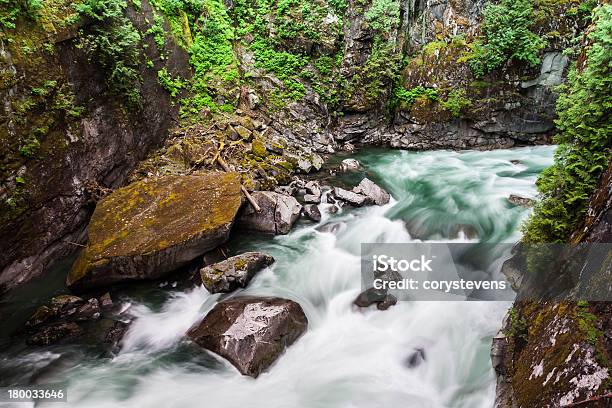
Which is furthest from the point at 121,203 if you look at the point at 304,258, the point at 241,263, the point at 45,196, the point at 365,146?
the point at 365,146

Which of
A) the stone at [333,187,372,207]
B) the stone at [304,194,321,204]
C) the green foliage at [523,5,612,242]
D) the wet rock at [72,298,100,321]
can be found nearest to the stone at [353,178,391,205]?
the stone at [333,187,372,207]

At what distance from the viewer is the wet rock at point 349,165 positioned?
11242 millimetres

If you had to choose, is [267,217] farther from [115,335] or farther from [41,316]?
[41,316]

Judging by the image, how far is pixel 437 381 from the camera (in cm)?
483

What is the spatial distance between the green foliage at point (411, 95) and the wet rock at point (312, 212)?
674cm

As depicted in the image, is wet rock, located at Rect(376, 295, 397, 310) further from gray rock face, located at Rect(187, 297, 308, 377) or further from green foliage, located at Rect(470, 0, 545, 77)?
green foliage, located at Rect(470, 0, 545, 77)

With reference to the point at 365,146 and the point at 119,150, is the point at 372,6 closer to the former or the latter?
the point at 365,146

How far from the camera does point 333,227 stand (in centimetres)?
839

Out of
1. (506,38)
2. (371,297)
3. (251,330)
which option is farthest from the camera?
(506,38)

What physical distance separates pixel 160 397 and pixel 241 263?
2473mm

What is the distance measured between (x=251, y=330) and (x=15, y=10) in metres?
7.59

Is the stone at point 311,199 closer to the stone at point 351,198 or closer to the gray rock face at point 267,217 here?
the stone at point 351,198

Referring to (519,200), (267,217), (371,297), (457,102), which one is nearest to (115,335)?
(267,217)

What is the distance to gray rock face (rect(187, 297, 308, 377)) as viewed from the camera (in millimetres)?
4992
